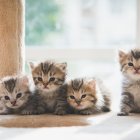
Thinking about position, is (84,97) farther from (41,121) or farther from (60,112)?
(41,121)

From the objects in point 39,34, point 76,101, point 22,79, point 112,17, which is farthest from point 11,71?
point 112,17

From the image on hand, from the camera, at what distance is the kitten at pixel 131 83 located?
5.90 feet

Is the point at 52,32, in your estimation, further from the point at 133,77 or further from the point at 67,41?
the point at 133,77

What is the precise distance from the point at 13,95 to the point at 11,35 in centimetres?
35

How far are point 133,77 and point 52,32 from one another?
2.96ft

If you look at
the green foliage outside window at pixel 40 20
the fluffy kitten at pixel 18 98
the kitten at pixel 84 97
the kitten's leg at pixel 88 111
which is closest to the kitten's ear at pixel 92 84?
the kitten at pixel 84 97

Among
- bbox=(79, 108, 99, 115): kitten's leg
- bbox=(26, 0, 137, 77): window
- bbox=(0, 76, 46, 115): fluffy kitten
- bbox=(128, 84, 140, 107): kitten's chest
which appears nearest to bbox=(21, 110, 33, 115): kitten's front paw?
bbox=(0, 76, 46, 115): fluffy kitten

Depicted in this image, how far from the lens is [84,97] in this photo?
1.81 m

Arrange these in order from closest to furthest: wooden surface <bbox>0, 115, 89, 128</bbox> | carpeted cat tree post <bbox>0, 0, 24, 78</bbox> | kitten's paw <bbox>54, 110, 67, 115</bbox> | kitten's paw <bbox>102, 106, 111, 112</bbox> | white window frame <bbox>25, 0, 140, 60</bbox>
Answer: wooden surface <bbox>0, 115, 89, 128</bbox> < kitten's paw <bbox>54, 110, 67, 115</bbox> < kitten's paw <bbox>102, 106, 111, 112</bbox> < carpeted cat tree post <bbox>0, 0, 24, 78</bbox> < white window frame <bbox>25, 0, 140, 60</bbox>

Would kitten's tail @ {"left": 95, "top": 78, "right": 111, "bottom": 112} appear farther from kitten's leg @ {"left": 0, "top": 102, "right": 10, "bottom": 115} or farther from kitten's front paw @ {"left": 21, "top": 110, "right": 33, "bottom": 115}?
kitten's leg @ {"left": 0, "top": 102, "right": 10, "bottom": 115}

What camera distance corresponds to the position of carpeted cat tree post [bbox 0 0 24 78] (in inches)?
79.3

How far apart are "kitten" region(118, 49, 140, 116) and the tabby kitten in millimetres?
444

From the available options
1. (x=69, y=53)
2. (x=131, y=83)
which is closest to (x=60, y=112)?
(x=131, y=83)

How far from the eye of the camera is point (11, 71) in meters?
2.04
